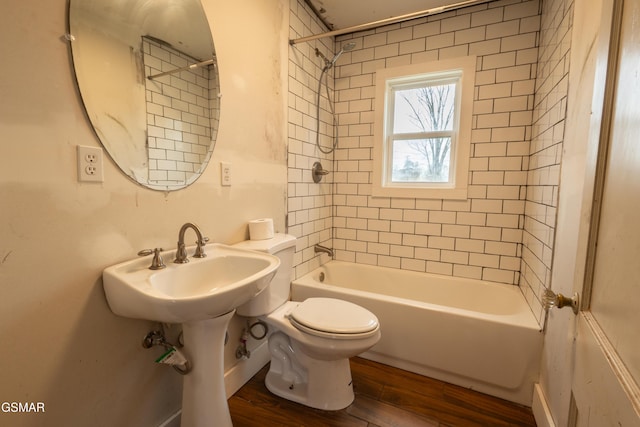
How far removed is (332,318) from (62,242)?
1145mm

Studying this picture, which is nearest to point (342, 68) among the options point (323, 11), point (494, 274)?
point (323, 11)

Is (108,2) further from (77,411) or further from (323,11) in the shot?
(323,11)

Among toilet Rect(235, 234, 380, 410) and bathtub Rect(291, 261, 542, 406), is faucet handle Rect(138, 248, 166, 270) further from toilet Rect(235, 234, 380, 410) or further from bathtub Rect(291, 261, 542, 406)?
bathtub Rect(291, 261, 542, 406)

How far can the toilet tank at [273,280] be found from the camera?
1.54m

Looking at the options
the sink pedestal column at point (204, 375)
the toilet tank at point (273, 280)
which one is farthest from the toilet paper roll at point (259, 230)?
the sink pedestal column at point (204, 375)

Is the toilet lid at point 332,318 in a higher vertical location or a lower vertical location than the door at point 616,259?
lower

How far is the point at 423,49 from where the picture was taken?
7.30ft

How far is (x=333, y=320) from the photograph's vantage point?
1.46 meters

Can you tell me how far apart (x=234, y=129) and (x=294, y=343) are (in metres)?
1.24

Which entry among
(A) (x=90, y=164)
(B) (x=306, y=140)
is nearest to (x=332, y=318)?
(A) (x=90, y=164)

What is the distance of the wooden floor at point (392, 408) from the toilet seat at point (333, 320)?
1.49 ft

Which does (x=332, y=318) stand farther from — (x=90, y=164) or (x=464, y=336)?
(x=90, y=164)

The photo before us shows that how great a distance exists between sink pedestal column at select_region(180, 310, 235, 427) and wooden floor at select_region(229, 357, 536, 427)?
11.7 inches

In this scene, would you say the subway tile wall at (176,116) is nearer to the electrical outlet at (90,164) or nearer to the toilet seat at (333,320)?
the electrical outlet at (90,164)
